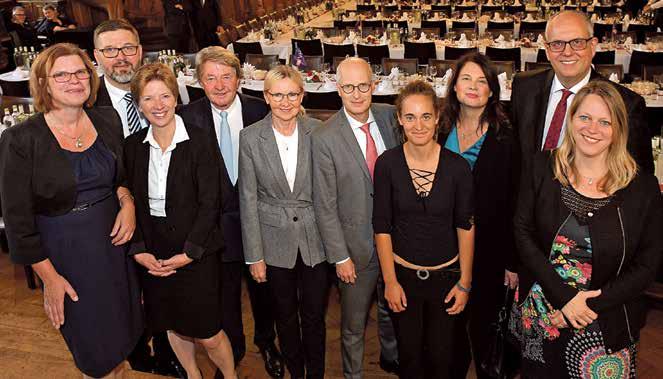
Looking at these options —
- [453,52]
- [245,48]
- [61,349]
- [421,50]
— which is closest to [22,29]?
[245,48]

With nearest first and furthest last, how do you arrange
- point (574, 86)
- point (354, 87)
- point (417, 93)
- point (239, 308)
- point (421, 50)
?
point (417, 93)
point (354, 87)
point (574, 86)
point (239, 308)
point (421, 50)

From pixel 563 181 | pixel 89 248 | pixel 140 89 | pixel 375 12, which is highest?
pixel 375 12

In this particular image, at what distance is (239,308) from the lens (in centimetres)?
331

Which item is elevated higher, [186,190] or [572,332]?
[186,190]

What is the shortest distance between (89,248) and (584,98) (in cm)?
207

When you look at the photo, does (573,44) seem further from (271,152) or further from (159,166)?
(159,166)

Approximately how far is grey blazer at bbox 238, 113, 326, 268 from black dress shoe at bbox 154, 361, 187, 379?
0.93m

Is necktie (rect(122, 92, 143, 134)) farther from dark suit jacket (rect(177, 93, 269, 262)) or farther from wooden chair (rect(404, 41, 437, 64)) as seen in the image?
wooden chair (rect(404, 41, 437, 64))

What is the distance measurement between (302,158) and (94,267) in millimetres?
1004

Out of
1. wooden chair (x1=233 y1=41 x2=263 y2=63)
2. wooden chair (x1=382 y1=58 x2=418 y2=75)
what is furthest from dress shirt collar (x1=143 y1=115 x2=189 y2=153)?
wooden chair (x1=233 y1=41 x2=263 y2=63)

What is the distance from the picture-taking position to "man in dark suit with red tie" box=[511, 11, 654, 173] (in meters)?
2.85

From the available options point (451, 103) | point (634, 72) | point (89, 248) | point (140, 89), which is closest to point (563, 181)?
point (451, 103)

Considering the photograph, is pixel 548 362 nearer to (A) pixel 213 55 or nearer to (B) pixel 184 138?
(B) pixel 184 138

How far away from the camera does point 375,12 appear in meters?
10.7
